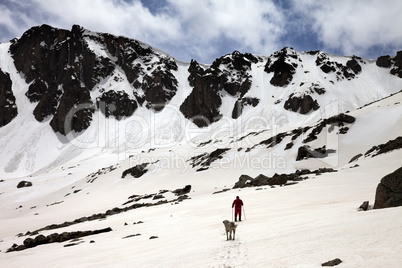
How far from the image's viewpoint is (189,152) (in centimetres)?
7025

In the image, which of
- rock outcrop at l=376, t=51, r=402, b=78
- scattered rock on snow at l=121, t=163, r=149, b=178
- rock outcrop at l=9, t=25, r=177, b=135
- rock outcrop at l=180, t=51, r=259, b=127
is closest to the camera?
scattered rock on snow at l=121, t=163, r=149, b=178

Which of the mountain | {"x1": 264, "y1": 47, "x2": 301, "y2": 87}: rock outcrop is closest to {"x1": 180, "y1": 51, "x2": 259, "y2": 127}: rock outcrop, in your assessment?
the mountain

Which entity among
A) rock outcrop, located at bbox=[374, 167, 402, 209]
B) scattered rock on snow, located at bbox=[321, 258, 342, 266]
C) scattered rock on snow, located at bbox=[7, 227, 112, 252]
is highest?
rock outcrop, located at bbox=[374, 167, 402, 209]

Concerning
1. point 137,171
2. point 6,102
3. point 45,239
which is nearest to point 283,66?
point 137,171

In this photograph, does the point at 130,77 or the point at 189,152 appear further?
the point at 130,77

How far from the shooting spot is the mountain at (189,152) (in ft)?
29.2

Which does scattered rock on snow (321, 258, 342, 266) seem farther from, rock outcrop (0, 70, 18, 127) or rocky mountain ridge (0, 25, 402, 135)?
rock outcrop (0, 70, 18, 127)

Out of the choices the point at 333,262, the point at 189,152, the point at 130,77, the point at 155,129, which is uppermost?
the point at 130,77

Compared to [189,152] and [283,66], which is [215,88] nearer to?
[283,66]

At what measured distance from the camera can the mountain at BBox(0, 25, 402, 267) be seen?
29.2 ft

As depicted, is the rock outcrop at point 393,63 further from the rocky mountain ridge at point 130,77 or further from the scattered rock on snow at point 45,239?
the scattered rock on snow at point 45,239

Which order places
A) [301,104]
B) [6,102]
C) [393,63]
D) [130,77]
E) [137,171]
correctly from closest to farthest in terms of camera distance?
[137,171], [301,104], [393,63], [6,102], [130,77]

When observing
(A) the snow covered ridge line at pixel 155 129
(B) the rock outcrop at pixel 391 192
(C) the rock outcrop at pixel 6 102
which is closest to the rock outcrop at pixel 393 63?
(A) the snow covered ridge line at pixel 155 129

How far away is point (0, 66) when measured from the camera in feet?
593
